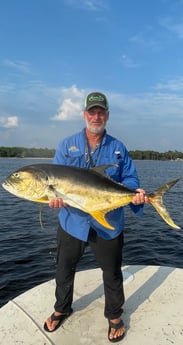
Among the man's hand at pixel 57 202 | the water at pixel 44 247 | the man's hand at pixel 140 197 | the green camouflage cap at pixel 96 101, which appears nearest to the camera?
the man's hand at pixel 57 202

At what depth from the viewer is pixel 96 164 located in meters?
4.53

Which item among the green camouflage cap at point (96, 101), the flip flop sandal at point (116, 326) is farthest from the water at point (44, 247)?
the green camouflage cap at point (96, 101)

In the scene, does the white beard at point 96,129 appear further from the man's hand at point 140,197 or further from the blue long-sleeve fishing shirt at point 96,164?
the man's hand at point 140,197

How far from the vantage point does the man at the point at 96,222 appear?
14.7 feet

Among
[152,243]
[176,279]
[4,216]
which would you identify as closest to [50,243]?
[152,243]

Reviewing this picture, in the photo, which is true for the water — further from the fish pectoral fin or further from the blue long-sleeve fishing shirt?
the fish pectoral fin

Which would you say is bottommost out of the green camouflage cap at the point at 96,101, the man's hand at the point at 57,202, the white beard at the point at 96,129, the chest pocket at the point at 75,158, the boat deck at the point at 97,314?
the boat deck at the point at 97,314

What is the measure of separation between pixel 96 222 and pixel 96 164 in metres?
0.68

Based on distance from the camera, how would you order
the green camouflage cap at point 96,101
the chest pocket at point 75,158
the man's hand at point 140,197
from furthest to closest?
the chest pocket at point 75,158
the green camouflage cap at point 96,101
the man's hand at point 140,197

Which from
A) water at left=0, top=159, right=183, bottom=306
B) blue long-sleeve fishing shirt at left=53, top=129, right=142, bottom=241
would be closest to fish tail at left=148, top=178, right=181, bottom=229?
blue long-sleeve fishing shirt at left=53, top=129, right=142, bottom=241

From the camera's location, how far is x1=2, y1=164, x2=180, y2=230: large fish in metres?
4.04

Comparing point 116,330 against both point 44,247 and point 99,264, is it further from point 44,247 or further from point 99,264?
point 44,247

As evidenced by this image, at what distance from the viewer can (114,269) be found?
4.56 metres

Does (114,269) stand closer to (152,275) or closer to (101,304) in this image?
(101,304)
